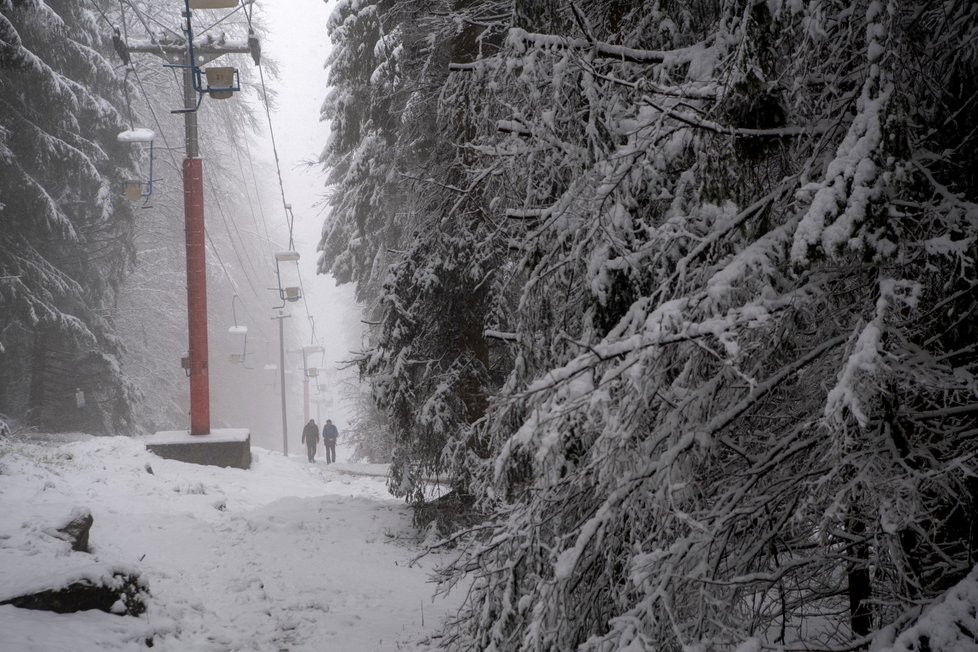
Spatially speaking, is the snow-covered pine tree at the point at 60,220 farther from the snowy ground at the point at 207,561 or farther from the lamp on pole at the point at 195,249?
the snowy ground at the point at 207,561

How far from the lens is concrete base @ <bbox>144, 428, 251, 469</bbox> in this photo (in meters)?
16.3

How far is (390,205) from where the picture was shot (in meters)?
13.8

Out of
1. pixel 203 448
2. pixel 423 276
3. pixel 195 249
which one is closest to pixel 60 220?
pixel 195 249

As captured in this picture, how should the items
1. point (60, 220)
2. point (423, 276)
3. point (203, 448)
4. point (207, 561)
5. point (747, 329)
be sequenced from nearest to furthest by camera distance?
1. point (747, 329)
2. point (423, 276)
3. point (207, 561)
4. point (203, 448)
5. point (60, 220)

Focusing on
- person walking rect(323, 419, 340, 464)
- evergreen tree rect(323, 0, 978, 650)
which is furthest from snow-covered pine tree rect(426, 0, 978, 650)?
person walking rect(323, 419, 340, 464)

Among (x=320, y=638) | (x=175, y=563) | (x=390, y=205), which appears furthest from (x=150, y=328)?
(x=320, y=638)

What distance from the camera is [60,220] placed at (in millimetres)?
18562

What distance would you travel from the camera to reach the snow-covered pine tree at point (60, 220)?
17734mm

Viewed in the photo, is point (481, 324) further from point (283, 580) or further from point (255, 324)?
point (255, 324)

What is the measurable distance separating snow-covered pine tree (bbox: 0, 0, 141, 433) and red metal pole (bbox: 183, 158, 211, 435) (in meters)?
4.17

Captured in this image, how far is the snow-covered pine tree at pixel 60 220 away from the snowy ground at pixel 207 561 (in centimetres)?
588

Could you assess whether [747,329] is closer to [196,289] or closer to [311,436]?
[196,289]

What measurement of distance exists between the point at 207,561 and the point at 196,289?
8.90 metres

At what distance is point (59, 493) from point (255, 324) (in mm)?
46493
